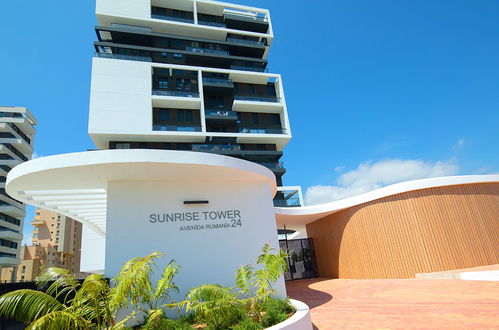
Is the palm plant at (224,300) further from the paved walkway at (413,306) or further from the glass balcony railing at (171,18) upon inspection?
the glass balcony railing at (171,18)

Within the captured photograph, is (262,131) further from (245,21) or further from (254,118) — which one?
(245,21)

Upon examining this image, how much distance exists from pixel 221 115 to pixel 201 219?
73.2 ft

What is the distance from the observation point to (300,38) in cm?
2223

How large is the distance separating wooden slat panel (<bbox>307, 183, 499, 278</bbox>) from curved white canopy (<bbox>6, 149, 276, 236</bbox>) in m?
6.23

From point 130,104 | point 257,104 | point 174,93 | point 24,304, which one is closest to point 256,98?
point 257,104

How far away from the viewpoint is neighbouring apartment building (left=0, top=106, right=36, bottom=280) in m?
38.2

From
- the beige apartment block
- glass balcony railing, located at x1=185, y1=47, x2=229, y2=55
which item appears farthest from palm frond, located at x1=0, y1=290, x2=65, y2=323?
the beige apartment block

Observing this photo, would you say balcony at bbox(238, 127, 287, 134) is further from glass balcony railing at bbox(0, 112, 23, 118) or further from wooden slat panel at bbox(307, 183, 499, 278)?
glass balcony railing at bbox(0, 112, 23, 118)

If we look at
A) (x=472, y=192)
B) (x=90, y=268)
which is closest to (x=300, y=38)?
(x=472, y=192)

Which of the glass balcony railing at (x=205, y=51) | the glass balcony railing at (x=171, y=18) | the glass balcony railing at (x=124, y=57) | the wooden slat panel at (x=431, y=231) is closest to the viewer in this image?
the wooden slat panel at (x=431, y=231)

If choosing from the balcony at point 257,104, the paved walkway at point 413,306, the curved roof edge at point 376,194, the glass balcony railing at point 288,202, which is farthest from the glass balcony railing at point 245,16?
the paved walkway at point 413,306

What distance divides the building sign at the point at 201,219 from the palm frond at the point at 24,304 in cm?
337

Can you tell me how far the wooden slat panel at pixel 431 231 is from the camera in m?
11.0

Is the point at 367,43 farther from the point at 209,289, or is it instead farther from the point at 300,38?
the point at 209,289
